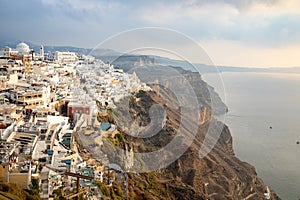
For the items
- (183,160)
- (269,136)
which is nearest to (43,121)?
(183,160)

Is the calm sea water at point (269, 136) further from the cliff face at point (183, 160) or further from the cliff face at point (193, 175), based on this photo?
the cliff face at point (193, 175)

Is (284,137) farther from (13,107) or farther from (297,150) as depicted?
(13,107)

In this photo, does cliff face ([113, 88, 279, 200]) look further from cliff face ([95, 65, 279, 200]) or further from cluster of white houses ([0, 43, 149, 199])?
cluster of white houses ([0, 43, 149, 199])

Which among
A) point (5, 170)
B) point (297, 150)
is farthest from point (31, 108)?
point (297, 150)

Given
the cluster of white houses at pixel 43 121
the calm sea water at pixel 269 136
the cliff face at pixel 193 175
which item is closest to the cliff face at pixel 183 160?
the cliff face at pixel 193 175

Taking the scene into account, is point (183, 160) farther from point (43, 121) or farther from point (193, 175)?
point (43, 121)

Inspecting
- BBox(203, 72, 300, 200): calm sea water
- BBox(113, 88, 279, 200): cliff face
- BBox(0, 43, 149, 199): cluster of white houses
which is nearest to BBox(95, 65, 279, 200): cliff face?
BBox(113, 88, 279, 200): cliff face

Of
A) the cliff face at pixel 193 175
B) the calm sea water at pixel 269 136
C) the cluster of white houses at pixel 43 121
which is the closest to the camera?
the cluster of white houses at pixel 43 121
